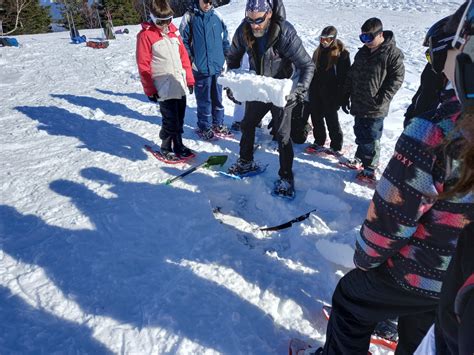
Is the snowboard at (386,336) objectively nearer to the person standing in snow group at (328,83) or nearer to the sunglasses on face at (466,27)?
the sunglasses on face at (466,27)

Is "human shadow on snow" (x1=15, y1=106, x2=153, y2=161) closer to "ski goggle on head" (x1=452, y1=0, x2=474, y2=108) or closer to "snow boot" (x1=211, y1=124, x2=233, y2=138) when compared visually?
"snow boot" (x1=211, y1=124, x2=233, y2=138)

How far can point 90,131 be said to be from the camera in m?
6.22

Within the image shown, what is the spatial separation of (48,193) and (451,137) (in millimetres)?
4446

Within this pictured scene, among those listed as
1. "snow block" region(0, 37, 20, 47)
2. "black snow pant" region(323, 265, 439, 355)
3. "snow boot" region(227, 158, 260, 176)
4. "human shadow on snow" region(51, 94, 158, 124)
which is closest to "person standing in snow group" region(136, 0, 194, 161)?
"snow boot" region(227, 158, 260, 176)

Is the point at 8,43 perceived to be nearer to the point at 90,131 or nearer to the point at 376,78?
the point at 90,131

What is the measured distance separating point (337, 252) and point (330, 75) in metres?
2.68

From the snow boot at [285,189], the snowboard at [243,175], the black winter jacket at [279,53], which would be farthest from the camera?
the snowboard at [243,175]

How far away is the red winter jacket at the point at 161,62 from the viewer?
14.3 feet

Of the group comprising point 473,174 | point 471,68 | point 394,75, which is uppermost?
point 471,68

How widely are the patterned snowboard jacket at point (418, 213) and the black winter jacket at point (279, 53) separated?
2.57m

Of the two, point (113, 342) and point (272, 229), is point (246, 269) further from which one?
point (113, 342)

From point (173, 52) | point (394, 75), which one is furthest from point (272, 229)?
point (173, 52)

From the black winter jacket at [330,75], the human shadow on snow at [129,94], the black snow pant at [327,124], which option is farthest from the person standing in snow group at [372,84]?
the human shadow on snow at [129,94]

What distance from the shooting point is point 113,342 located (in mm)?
2383
